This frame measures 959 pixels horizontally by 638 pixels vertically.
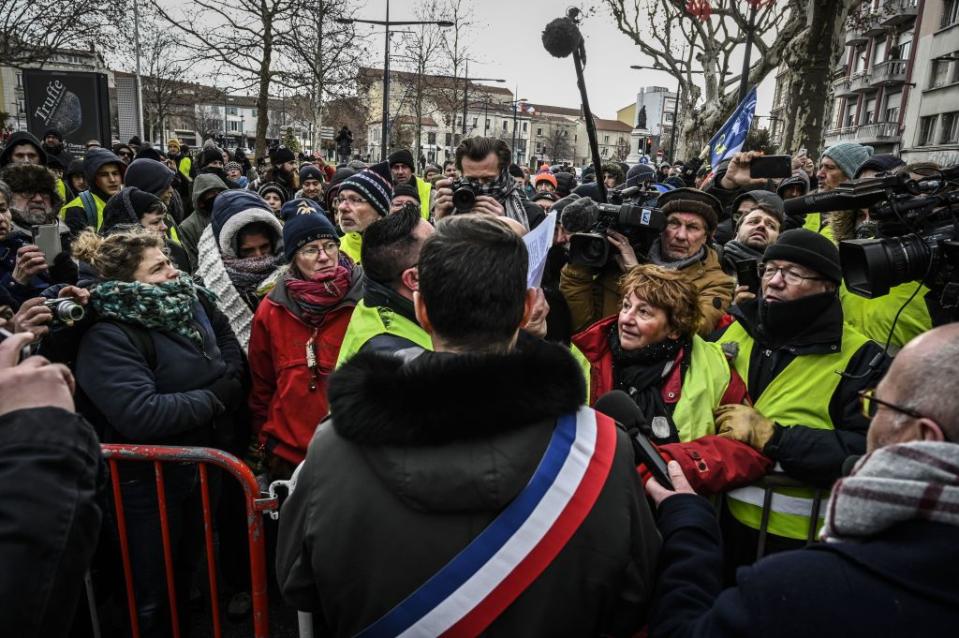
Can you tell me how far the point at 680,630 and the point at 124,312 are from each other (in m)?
2.30

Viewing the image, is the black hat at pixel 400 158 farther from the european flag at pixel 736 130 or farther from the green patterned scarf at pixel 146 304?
the green patterned scarf at pixel 146 304

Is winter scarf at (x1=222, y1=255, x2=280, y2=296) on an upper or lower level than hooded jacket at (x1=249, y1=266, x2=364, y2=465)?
upper

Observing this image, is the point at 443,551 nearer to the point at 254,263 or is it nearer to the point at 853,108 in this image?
the point at 254,263

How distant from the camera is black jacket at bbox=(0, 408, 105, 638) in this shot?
102 centimetres

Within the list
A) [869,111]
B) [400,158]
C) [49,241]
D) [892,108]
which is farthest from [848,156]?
[869,111]

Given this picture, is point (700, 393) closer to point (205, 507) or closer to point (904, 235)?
point (904, 235)

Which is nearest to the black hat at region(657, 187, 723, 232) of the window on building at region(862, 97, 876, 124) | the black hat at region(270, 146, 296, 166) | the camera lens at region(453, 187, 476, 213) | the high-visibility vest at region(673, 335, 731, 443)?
the camera lens at region(453, 187, 476, 213)

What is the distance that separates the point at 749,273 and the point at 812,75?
825cm

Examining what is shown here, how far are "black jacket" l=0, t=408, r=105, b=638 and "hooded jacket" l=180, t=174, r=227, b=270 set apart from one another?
4.22m

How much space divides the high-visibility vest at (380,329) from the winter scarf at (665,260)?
1652 mm

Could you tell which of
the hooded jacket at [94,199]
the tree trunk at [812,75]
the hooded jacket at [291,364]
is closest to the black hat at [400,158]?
the hooded jacket at [94,199]

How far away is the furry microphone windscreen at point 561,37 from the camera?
3.24m

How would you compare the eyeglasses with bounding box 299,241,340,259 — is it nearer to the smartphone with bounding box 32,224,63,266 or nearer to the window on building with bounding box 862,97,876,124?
the smartphone with bounding box 32,224,63,266

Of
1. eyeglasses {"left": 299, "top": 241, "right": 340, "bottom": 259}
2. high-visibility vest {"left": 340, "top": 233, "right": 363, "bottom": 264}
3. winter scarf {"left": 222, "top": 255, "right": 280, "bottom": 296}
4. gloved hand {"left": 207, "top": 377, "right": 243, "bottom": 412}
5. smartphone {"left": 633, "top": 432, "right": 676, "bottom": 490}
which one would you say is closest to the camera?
smartphone {"left": 633, "top": 432, "right": 676, "bottom": 490}
